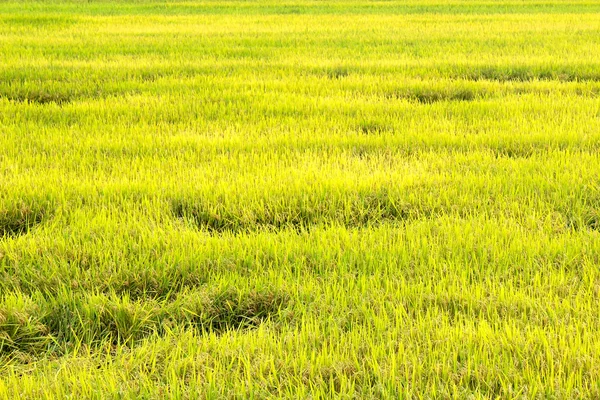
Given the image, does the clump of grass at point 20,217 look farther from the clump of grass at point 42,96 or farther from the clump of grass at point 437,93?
the clump of grass at point 437,93

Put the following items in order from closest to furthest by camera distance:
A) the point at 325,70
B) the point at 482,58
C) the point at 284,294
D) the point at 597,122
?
the point at 284,294 → the point at 597,122 → the point at 325,70 → the point at 482,58

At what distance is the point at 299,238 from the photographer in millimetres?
2857

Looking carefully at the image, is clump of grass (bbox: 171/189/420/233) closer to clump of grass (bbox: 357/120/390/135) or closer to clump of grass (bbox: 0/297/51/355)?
clump of grass (bbox: 0/297/51/355)

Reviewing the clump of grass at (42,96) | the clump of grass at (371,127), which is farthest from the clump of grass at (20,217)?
the clump of grass at (42,96)

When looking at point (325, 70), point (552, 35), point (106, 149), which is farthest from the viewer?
point (552, 35)

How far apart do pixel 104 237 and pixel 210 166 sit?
44.2 inches

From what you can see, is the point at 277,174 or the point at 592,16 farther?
the point at 592,16

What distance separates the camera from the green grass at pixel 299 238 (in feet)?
6.31

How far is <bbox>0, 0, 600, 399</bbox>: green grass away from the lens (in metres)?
1.92

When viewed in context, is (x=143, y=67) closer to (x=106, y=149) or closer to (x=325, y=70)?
(x=325, y=70)

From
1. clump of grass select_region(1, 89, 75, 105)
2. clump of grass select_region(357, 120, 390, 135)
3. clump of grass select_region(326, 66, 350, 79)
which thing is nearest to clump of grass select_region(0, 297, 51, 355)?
clump of grass select_region(357, 120, 390, 135)

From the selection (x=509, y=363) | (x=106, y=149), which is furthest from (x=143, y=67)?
(x=509, y=363)

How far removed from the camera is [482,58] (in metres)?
8.07

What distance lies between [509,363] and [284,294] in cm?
83
